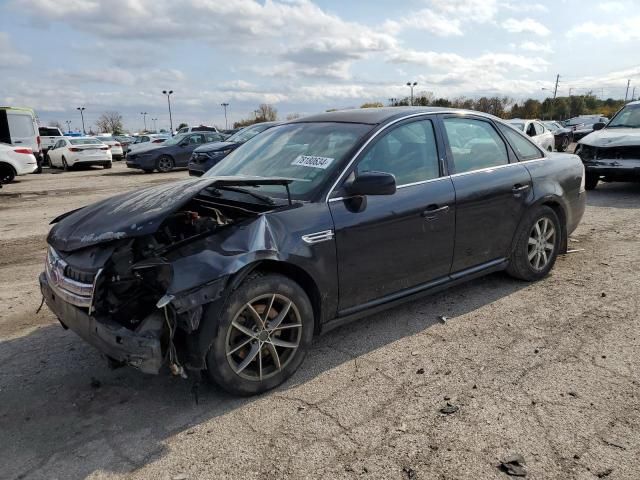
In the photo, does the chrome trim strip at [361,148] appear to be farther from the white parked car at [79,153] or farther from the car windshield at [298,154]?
the white parked car at [79,153]

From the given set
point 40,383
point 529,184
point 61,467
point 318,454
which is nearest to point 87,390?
point 40,383

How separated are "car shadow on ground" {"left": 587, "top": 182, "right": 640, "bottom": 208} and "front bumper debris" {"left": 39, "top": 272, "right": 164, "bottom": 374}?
8906 mm

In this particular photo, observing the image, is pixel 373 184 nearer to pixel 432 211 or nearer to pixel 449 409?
pixel 432 211

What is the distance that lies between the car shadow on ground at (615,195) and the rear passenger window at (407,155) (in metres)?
6.62

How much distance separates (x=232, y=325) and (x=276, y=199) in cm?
97

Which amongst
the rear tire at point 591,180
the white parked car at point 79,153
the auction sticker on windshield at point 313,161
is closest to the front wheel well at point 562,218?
the auction sticker on windshield at point 313,161

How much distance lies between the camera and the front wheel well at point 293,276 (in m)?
2.97

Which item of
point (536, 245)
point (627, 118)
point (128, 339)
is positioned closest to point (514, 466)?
point (128, 339)

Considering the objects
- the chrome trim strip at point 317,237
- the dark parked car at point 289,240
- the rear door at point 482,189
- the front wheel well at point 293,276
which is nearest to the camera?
the dark parked car at point 289,240

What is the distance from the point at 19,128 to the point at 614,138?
1968cm

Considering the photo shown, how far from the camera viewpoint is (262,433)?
9.04ft

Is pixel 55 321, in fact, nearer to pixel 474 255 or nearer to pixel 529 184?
pixel 474 255

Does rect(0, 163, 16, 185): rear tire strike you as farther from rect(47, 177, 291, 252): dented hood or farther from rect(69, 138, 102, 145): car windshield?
rect(47, 177, 291, 252): dented hood

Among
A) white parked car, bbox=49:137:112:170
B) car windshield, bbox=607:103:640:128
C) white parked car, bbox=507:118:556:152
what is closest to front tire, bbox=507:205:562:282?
car windshield, bbox=607:103:640:128
